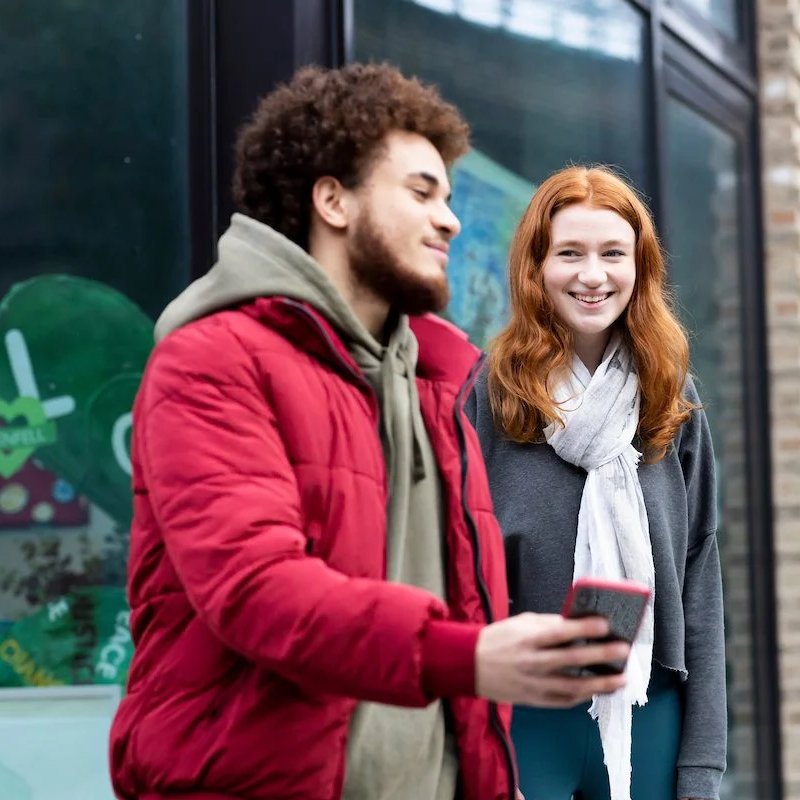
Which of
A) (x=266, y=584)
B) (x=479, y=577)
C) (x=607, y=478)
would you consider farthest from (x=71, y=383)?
(x=266, y=584)

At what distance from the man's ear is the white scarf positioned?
958mm

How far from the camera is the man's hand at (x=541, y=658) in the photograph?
182 cm

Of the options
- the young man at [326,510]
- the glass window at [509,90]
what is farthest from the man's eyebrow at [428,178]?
the glass window at [509,90]

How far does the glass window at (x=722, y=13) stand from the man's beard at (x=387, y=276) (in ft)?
16.2

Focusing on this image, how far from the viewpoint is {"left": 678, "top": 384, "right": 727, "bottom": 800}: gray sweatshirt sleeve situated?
3100 mm

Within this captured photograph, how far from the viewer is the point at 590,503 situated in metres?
3.08

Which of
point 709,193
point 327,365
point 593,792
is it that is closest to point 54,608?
point 593,792

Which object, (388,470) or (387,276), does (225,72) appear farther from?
(388,470)

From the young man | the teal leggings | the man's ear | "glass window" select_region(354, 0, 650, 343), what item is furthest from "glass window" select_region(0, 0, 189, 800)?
the man's ear

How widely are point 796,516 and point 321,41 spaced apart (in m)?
4.02

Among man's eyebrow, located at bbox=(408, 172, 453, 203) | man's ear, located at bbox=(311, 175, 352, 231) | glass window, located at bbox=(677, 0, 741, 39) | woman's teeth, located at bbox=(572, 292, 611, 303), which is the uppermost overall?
glass window, located at bbox=(677, 0, 741, 39)

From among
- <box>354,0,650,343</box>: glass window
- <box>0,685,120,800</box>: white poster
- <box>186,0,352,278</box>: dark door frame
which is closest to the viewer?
<box>0,685,120,800</box>: white poster

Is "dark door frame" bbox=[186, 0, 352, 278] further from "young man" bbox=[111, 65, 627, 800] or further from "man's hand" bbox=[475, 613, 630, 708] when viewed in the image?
"man's hand" bbox=[475, 613, 630, 708]

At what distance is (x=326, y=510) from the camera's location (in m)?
2.07
